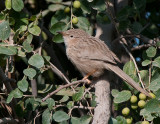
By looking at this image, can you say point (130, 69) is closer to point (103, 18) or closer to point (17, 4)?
point (103, 18)

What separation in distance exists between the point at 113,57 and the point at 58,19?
3.14ft

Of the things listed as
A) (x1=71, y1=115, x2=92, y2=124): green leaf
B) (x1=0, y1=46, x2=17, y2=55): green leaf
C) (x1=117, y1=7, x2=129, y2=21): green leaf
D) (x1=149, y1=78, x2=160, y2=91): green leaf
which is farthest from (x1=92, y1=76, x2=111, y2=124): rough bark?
(x1=0, y1=46, x2=17, y2=55): green leaf

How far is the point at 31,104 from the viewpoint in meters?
4.72

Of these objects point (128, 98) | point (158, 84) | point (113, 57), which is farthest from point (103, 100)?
point (113, 57)

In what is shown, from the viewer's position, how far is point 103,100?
4645mm

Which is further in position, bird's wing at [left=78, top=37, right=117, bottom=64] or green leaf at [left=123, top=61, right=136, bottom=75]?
bird's wing at [left=78, top=37, right=117, bottom=64]

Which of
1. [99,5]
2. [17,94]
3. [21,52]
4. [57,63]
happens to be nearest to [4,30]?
[21,52]

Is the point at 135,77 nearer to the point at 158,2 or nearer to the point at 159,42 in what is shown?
the point at 159,42

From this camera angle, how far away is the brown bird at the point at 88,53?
18.3 feet

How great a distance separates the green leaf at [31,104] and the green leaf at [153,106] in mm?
1365

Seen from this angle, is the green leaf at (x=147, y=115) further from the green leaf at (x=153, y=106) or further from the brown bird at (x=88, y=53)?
the brown bird at (x=88, y=53)

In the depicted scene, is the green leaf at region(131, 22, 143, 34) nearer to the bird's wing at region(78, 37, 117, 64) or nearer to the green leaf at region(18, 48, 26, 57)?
the bird's wing at region(78, 37, 117, 64)

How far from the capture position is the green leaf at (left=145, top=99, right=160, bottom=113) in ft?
13.6

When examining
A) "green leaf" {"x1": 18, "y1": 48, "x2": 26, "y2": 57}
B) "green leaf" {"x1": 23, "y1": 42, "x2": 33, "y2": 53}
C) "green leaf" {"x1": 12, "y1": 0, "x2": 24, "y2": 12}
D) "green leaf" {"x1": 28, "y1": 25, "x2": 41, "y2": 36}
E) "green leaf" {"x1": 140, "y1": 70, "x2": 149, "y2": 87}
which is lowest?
"green leaf" {"x1": 140, "y1": 70, "x2": 149, "y2": 87}
